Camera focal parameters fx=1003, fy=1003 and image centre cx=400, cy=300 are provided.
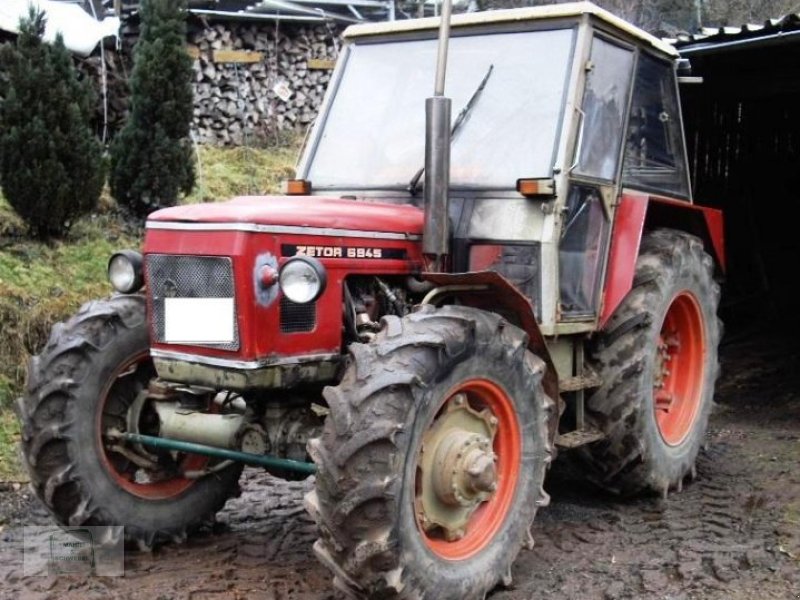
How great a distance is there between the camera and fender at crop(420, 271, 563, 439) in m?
4.04

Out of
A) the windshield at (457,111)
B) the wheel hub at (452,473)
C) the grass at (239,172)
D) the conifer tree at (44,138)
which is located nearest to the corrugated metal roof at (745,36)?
the windshield at (457,111)

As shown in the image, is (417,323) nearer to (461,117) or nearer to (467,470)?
(467,470)

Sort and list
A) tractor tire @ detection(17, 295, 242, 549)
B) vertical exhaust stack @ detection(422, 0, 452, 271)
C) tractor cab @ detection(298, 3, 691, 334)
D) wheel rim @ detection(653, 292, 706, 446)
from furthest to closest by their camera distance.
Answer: wheel rim @ detection(653, 292, 706, 446), tractor cab @ detection(298, 3, 691, 334), tractor tire @ detection(17, 295, 242, 549), vertical exhaust stack @ detection(422, 0, 452, 271)

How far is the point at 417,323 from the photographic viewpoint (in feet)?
12.1

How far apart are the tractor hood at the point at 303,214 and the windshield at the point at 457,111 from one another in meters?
0.37

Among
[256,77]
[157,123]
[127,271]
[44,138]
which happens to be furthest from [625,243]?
[256,77]

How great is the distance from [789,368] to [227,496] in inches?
226

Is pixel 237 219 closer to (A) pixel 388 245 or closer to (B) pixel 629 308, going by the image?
(A) pixel 388 245

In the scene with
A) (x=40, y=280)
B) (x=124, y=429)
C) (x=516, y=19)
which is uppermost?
(x=516, y=19)

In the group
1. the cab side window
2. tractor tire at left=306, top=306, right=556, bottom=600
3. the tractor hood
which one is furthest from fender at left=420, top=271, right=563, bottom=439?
the cab side window

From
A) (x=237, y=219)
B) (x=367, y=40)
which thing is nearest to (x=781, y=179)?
(x=367, y=40)

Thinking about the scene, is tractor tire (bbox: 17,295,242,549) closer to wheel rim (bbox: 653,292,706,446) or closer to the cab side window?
the cab side window

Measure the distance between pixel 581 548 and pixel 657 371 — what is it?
4.21 ft

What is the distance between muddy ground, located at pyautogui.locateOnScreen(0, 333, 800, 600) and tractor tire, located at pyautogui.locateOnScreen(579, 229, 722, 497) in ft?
0.86
